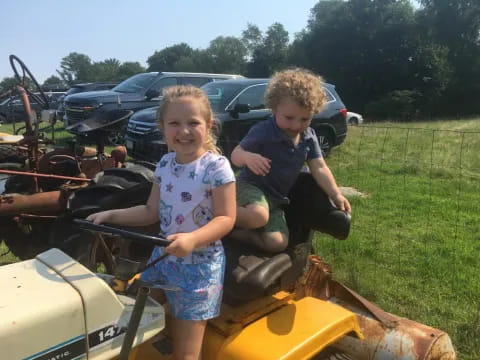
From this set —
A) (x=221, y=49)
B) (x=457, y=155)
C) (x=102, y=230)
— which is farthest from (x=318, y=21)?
(x=102, y=230)

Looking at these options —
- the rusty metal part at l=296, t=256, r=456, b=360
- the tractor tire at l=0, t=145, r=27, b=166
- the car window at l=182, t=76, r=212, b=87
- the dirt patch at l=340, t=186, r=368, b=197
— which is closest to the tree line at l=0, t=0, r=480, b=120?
the car window at l=182, t=76, r=212, b=87

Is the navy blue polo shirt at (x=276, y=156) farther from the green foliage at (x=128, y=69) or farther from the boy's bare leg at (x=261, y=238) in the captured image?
the green foliage at (x=128, y=69)

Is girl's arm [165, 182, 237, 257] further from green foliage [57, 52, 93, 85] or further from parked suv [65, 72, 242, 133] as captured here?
green foliage [57, 52, 93, 85]

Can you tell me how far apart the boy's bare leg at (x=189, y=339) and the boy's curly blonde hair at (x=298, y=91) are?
113cm

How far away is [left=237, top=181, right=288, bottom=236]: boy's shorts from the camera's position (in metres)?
2.25

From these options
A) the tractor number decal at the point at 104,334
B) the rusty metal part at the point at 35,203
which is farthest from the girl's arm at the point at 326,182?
the rusty metal part at the point at 35,203

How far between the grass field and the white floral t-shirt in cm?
214

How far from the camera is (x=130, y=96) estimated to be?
11.6 metres

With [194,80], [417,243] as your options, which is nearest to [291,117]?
[417,243]

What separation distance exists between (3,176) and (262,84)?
5.62 meters

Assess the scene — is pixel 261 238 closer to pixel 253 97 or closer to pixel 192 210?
pixel 192 210

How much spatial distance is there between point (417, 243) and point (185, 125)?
13.0 ft

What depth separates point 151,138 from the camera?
28.2 feet

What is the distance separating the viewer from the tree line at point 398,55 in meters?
36.0
